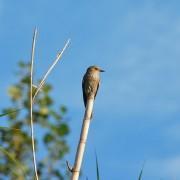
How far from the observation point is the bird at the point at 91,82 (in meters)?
5.29

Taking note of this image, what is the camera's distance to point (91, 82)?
17.5 ft

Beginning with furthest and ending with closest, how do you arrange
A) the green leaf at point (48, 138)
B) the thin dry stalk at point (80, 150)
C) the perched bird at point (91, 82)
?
the green leaf at point (48, 138), the perched bird at point (91, 82), the thin dry stalk at point (80, 150)

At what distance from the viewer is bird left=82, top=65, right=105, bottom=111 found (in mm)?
5295

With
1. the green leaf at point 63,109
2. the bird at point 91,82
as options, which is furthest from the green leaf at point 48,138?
the bird at point 91,82

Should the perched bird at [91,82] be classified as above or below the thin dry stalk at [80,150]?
above

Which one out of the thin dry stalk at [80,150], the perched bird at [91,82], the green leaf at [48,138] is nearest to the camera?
the thin dry stalk at [80,150]

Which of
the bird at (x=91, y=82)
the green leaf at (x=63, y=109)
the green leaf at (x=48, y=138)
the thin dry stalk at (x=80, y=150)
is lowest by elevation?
the thin dry stalk at (x=80, y=150)

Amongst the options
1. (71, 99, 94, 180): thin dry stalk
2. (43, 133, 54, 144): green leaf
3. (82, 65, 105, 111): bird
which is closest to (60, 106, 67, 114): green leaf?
(43, 133, 54, 144): green leaf

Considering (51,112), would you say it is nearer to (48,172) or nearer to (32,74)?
(48,172)

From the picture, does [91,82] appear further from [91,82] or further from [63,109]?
[63,109]

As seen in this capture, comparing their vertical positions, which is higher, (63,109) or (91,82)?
(63,109)

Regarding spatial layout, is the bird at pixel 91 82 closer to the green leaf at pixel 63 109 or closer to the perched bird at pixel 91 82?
the perched bird at pixel 91 82

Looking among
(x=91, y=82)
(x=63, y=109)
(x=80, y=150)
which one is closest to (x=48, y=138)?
(x=63, y=109)

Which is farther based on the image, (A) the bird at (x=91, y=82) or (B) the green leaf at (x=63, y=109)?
(B) the green leaf at (x=63, y=109)
